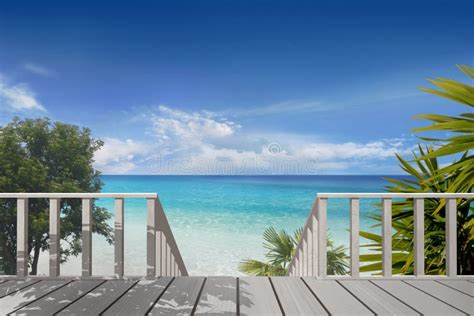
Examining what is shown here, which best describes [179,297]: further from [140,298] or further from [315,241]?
[315,241]

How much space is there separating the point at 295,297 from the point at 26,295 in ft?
5.90

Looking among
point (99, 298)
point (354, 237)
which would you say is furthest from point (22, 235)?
point (354, 237)

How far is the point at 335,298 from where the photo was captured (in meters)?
2.17

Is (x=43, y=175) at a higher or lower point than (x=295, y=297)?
higher

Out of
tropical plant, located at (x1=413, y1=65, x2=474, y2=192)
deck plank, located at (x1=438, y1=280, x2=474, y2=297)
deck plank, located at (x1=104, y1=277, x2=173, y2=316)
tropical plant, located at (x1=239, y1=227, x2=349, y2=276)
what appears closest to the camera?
deck plank, located at (x1=104, y1=277, x2=173, y2=316)

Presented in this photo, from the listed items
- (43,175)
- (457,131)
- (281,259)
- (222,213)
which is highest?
(457,131)

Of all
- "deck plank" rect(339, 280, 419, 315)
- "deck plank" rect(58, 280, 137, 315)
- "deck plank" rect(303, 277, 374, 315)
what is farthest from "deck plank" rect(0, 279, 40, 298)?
"deck plank" rect(339, 280, 419, 315)

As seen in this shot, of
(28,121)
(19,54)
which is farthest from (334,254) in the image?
(19,54)

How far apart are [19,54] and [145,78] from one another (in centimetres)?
1303

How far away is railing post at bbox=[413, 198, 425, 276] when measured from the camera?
2.58 meters

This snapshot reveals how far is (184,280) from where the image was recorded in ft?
8.36

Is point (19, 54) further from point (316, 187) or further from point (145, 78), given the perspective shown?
point (316, 187)

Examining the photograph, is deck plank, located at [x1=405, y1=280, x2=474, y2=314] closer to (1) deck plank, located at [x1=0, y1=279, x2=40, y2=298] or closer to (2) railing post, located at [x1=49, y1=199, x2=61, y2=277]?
(2) railing post, located at [x1=49, y1=199, x2=61, y2=277]

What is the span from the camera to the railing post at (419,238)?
8.46ft
